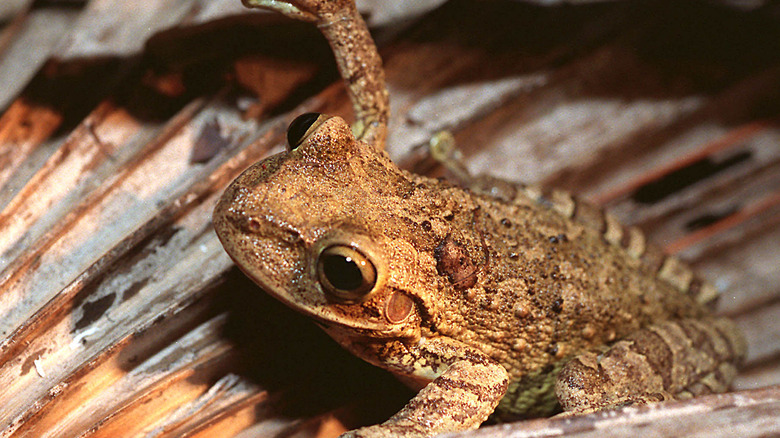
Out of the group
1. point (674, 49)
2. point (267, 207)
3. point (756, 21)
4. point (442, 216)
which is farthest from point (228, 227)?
point (756, 21)

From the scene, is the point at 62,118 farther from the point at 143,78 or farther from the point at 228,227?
the point at 228,227

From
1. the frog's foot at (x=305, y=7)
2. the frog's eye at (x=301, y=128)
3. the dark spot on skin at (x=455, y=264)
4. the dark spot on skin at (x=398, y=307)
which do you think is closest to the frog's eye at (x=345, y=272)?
the dark spot on skin at (x=398, y=307)

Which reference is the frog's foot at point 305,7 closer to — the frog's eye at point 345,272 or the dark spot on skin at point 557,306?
the frog's eye at point 345,272

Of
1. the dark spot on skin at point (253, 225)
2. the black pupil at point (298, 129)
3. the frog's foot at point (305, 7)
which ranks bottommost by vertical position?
the dark spot on skin at point (253, 225)

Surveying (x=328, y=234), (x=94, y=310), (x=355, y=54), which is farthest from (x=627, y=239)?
(x=94, y=310)

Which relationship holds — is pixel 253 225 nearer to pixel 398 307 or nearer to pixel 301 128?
pixel 301 128

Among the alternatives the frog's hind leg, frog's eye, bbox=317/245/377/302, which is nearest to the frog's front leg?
the frog's hind leg

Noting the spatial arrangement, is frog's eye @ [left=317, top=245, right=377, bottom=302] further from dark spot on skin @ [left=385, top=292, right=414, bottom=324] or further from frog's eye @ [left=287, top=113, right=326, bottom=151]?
frog's eye @ [left=287, top=113, right=326, bottom=151]
